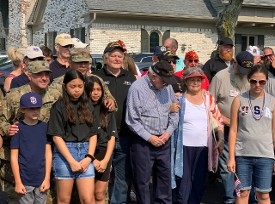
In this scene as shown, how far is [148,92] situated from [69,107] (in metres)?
1.05

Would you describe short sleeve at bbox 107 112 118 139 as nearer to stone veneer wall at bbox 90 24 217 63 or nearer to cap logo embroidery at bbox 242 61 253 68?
cap logo embroidery at bbox 242 61 253 68

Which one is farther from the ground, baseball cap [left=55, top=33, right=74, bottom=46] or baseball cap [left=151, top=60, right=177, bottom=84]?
baseball cap [left=55, top=33, right=74, bottom=46]

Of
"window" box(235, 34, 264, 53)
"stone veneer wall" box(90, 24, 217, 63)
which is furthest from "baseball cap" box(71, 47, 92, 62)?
"window" box(235, 34, 264, 53)

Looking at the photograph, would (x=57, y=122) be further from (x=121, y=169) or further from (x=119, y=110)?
(x=121, y=169)

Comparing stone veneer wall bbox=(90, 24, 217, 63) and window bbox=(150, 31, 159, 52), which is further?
window bbox=(150, 31, 159, 52)

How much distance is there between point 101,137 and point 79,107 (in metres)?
0.45

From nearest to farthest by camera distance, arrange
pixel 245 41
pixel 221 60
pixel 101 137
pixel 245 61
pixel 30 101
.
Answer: pixel 30 101
pixel 101 137
pixel 245 61
pixel 221 60
pixel 245 41

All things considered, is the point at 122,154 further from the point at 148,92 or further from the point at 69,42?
the point at 69,42

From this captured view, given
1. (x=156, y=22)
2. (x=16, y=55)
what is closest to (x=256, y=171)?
(x=16, y=55)

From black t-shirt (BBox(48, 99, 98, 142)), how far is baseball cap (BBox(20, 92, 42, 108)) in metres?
0.18

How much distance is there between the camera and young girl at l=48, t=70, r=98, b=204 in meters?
4.61

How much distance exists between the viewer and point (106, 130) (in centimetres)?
502

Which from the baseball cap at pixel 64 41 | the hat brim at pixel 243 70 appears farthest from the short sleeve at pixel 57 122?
the hat brim at pixel 243 70

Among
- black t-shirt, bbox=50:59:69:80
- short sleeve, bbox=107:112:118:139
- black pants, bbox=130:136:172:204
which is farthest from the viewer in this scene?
black t-shirt, bbox=50:59:69:80
